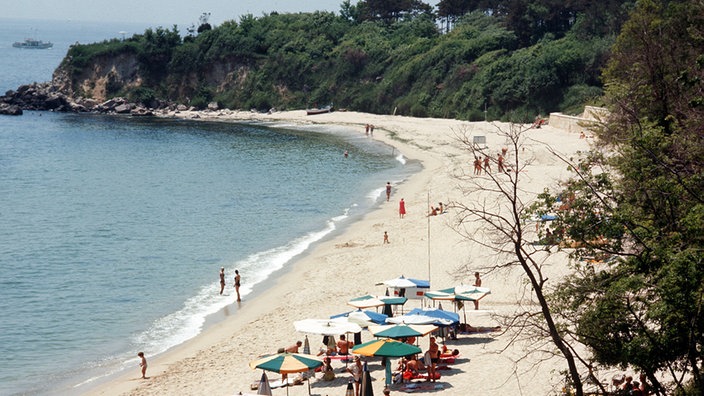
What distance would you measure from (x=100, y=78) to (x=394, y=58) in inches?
1395

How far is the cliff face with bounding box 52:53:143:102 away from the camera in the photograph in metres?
106

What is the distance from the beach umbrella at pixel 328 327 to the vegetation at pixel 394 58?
50135 millimetres

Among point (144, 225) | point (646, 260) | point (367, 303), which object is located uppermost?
point (646, 260)

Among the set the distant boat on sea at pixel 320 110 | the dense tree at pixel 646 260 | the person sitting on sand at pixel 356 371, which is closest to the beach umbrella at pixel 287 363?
the person sitting on sand at pixel 356 371

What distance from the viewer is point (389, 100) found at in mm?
90062

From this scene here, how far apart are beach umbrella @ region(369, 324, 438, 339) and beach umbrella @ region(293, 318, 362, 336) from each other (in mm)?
845

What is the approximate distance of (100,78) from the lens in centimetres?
10638

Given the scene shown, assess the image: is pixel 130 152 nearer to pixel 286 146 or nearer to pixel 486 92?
pixel 286 146

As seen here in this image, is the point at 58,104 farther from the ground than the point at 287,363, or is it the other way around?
the point at 58,104

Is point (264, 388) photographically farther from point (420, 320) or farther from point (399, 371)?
point (420, 320)

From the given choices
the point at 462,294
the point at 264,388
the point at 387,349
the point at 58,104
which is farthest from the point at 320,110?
the point at 387,349

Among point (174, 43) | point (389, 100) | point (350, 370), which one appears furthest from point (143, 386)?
point (174, 43)

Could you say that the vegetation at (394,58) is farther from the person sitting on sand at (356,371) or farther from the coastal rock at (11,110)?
the person sitting on sand at (356,371)

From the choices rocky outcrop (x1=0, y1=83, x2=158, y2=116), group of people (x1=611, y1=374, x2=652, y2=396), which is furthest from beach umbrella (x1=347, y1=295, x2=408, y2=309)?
rocky outcrop (x1=0, y1=83, x2=158, y2=116)
